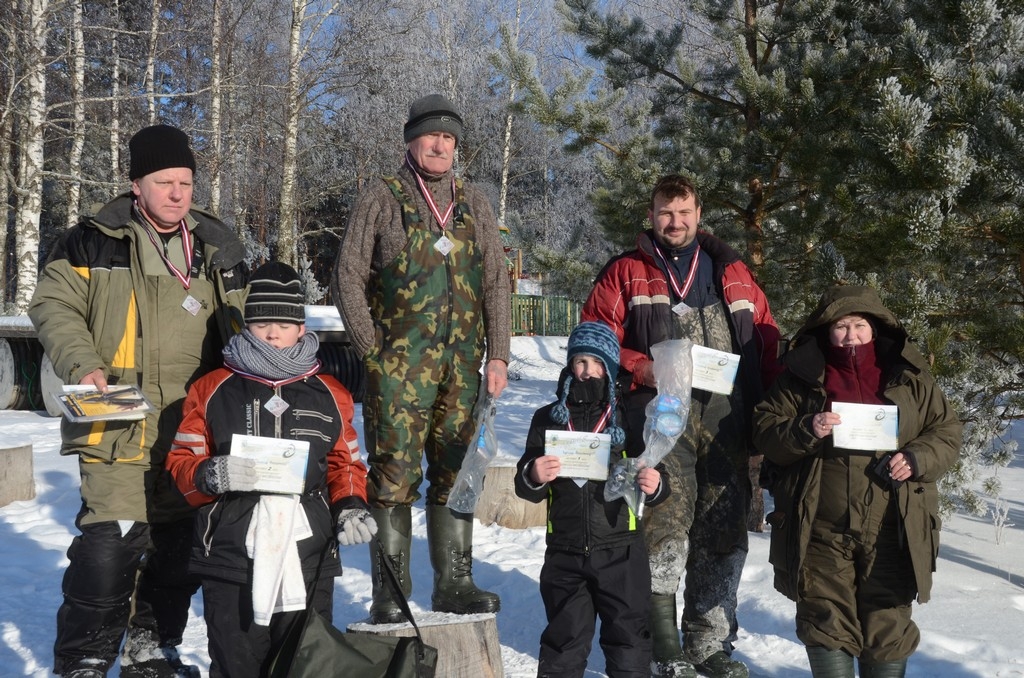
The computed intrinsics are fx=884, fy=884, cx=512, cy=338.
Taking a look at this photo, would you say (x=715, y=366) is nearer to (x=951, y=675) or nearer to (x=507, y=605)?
(x=951, y=675)

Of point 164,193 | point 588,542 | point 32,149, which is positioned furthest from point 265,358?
point 32,149

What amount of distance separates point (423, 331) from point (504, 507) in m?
2.82

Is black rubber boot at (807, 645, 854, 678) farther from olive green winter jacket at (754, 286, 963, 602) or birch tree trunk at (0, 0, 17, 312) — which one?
birch tree trunk at (0, 0, 17, 312)

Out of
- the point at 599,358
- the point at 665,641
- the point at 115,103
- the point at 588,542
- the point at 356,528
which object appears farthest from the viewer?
the point at 115,103

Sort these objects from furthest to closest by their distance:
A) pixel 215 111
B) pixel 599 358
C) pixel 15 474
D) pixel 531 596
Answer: pixel 215 111
pixel 15 474
pixel 531 596
pixel 599 358

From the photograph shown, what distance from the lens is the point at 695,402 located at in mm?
3502

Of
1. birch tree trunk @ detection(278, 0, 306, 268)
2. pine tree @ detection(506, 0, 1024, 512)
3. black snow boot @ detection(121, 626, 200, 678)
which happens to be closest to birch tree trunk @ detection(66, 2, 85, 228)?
birch tree trunk @ detection(278, 0, 306, 268)

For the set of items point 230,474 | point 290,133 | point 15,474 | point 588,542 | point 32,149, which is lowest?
point 15,474

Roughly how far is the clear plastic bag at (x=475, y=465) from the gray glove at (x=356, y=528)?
731 millimetres

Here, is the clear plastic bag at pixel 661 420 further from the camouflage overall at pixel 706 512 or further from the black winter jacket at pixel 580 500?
the camouflage overall at pixel 706 512

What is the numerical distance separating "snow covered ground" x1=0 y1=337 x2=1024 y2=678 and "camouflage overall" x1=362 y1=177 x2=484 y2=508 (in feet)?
2.47

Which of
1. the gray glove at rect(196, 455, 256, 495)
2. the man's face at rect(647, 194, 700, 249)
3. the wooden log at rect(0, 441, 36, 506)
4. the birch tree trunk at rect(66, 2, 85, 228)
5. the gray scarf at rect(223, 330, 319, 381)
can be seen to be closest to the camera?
the gray glove at rect(196, 455, 256, 495)

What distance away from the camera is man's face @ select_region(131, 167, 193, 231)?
10.2 ft

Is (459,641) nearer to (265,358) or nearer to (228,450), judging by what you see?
(228,450)
